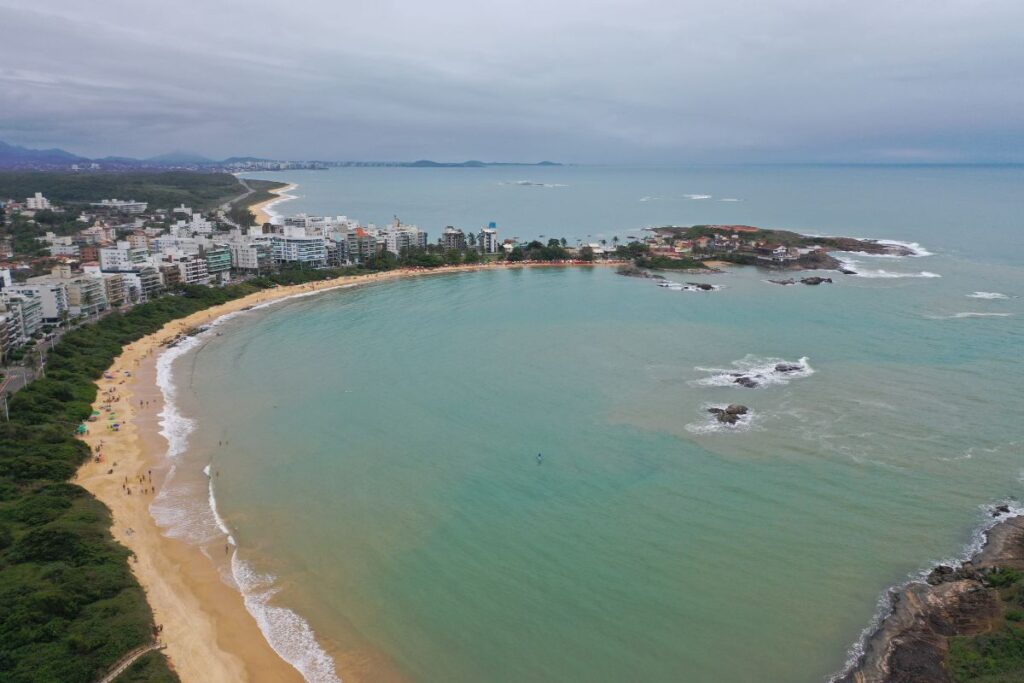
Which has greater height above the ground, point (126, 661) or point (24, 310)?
point (24, 310)

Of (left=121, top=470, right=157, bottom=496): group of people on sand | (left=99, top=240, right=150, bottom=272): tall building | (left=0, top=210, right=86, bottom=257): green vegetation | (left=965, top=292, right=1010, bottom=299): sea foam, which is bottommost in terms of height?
(left=121, top=470, right=157, bottom=496): group of people on sand

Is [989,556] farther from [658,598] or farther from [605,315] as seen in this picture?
[605,315]

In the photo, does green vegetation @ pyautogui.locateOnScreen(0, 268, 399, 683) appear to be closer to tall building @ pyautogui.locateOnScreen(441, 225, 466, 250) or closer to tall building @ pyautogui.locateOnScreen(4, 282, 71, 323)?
tall building @ pyautogui.locateOnScreen(4, 282, 71, 323)

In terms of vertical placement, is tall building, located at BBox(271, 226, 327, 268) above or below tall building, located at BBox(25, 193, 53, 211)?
below

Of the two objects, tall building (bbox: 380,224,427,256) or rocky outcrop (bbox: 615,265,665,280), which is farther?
tall building (bbox: 380,224,427,256)

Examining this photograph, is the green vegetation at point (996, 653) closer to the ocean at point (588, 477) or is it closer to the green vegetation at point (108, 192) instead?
the ocean at point (588, 477)

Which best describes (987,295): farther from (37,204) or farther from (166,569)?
(37,204)

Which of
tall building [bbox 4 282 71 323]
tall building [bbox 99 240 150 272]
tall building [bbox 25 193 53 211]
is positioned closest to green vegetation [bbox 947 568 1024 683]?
tall building [bbox 4 282 71 323]

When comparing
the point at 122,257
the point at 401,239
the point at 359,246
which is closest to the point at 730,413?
the point at 359,246
